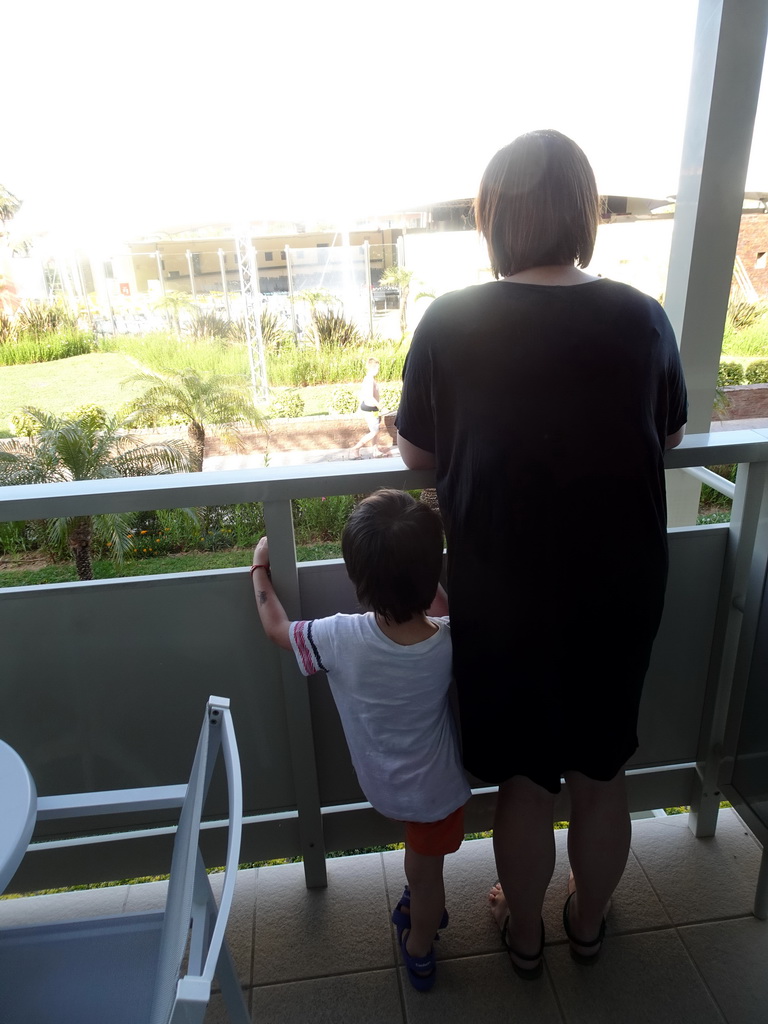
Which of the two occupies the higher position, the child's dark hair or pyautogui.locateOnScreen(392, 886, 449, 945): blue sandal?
the child's dark hair

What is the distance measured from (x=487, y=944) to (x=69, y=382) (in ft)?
40.3

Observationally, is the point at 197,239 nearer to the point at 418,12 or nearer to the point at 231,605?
the point at 418,12

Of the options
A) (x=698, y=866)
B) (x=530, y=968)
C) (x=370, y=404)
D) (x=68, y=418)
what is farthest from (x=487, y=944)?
(x=370, y=404)

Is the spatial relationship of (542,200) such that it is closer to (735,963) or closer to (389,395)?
(735,963)

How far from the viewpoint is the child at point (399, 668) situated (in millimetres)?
1078

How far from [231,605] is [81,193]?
14.6 meters

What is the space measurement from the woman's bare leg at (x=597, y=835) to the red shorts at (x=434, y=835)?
0.23 metres

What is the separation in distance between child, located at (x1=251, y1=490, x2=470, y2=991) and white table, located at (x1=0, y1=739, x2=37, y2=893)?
0.44 meters

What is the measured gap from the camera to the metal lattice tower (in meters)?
11.4

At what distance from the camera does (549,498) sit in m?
1.01

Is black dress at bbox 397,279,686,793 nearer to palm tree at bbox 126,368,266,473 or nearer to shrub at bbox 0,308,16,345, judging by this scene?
palm tree at bbox 126,368,266,473

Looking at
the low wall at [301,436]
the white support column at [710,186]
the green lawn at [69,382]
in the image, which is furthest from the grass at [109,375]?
the white support column at [710,186]

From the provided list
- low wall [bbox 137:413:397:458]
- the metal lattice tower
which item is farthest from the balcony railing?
the metal lattice tower

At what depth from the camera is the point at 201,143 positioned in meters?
13.2
